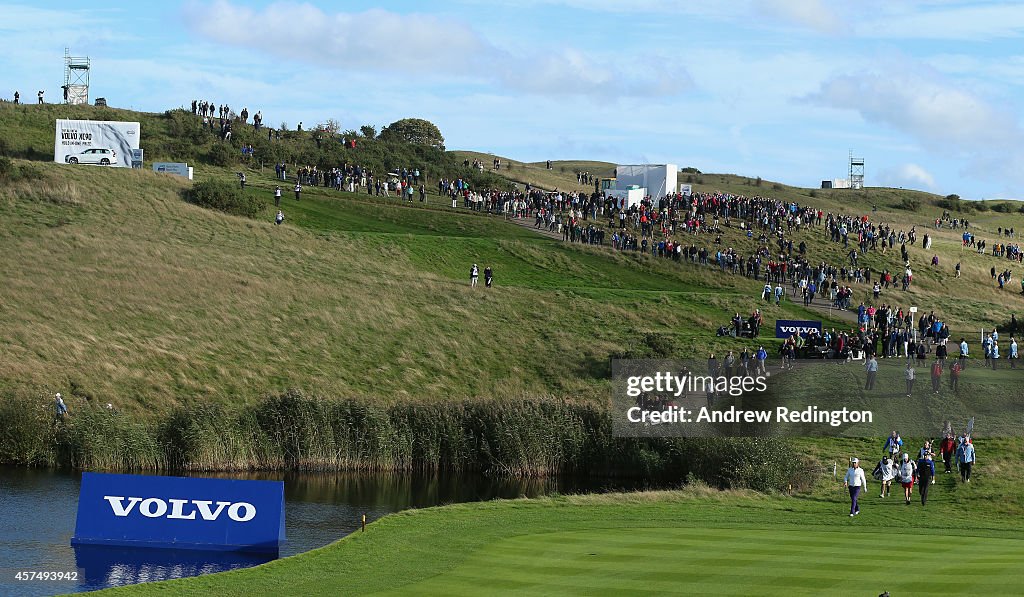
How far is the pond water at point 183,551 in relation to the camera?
29.0m

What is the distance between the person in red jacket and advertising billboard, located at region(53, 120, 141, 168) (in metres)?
69.7

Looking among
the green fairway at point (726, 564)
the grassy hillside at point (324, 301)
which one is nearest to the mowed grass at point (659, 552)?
the green fairway at point (726, 564)

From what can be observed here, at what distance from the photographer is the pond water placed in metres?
29.0

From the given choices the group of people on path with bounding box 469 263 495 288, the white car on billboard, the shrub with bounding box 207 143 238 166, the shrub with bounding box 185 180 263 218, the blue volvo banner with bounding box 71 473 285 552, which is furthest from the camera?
the shrub with bounding box 207 143 238 166

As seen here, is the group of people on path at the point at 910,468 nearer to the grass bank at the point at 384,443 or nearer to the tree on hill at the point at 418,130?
the grass bank at the point at 384,443

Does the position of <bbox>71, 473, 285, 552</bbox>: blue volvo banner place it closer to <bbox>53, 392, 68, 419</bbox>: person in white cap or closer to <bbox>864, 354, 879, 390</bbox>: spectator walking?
<bbox>53, 392, 68, 419</bbox>: person in white cap

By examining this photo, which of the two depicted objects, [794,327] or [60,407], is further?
[794,327]

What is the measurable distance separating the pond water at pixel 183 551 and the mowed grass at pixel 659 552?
6.20ft

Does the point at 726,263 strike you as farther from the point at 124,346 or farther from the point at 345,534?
the point at 345,534

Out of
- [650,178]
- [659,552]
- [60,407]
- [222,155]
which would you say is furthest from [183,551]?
[222,155]

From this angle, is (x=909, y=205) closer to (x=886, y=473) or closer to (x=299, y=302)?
(x=299, y=302)

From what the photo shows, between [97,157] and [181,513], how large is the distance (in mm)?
68858

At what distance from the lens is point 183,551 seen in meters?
31.1

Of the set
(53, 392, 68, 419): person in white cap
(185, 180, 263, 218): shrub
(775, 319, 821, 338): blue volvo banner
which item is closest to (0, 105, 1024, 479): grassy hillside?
(53, 392, 68, 419): person in white cap
